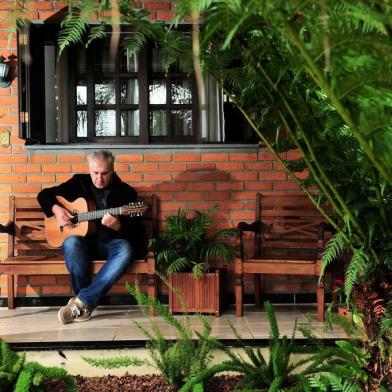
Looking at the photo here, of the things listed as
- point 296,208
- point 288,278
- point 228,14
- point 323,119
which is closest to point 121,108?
point 296,208

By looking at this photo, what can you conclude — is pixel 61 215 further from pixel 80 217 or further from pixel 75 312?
pixel 75 312

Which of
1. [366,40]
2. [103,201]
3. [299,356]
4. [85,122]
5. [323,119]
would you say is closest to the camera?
[366,40]

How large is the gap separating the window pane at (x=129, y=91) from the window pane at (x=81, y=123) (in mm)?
362

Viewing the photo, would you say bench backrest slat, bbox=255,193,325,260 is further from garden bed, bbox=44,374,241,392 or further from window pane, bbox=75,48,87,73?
garden bed, bbox=44,374,241,392

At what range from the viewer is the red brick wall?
452 centimetres

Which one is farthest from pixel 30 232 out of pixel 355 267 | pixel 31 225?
pixel 355 267

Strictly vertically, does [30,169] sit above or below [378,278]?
above

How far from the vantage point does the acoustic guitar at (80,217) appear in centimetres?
401

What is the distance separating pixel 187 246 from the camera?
405 centimetres

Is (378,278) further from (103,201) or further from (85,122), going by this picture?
(85,122)

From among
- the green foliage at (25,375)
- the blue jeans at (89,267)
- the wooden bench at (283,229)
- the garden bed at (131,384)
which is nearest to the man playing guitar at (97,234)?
the blue jeans at (89,267)

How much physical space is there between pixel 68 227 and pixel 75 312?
0.67 m

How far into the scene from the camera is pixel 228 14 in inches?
39.1

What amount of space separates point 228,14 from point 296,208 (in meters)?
3.59
